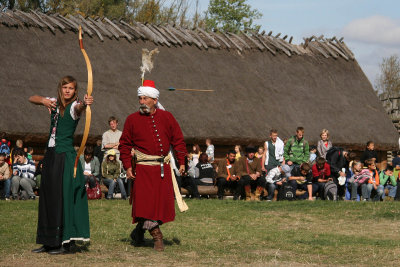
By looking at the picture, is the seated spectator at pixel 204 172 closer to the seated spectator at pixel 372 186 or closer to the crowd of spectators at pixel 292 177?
the crowd of spectators at pixel 292 177

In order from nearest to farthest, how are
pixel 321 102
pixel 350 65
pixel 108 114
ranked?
pixel 108 114, pixel 321 102, pixel 350 65

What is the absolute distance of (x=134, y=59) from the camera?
23766mm

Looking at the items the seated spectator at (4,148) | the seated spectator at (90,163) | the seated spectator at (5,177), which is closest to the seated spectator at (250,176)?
the seated spectator at (90,163)

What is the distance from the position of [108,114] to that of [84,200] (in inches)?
506

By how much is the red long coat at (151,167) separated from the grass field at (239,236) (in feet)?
1.42

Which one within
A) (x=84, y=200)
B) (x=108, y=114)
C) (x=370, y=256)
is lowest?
(x=370, y=256)

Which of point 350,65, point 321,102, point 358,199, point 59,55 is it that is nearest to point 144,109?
point 358,199

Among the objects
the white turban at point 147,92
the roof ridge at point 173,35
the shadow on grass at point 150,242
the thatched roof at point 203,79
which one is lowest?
the shadow on grass at point 150,242

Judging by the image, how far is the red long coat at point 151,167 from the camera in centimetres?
847

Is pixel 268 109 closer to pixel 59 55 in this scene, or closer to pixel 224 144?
pixel 224 144

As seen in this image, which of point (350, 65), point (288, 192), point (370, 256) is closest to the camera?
point (370, 256)

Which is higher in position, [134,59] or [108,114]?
[134,59]

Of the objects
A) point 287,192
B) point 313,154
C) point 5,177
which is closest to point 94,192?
point 5,177

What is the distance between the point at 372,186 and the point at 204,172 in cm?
381
